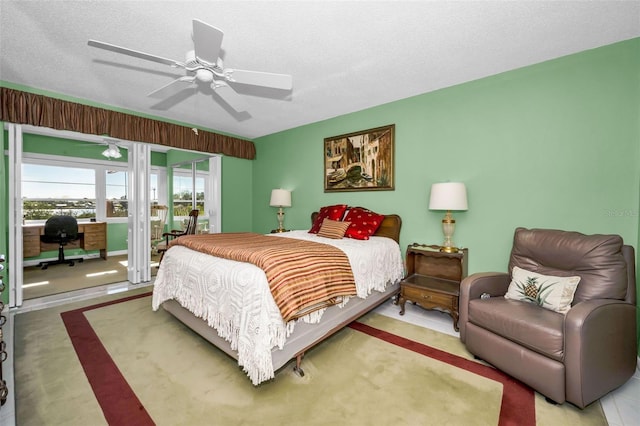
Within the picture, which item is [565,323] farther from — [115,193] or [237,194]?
[115,193]

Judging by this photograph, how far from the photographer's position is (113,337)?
2.49 meters

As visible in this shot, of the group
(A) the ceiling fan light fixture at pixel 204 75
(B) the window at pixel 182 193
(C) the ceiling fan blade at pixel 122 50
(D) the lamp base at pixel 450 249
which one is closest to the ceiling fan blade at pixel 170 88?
(A) the ceiling fan light fixture at pixel 204 75

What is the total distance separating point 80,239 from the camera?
5.59m

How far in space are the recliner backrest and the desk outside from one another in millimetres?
7186

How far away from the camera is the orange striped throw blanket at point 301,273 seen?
1819mm

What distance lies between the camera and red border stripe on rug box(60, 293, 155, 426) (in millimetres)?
1567

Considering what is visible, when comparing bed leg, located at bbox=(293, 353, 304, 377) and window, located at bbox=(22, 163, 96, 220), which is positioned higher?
window, located at bbox=(22, 163, 96, 220)

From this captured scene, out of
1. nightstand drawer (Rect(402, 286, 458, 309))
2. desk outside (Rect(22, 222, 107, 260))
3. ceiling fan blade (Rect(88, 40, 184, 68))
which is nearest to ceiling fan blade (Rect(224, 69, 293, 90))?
ceiling fan blade (Rect(88, 40, 184, 68))

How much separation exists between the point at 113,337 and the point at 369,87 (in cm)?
375

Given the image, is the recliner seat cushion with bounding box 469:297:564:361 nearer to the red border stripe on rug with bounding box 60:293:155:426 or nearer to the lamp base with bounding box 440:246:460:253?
the lamp base with bounding box 440:246:460:253

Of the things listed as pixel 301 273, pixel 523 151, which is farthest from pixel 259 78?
pixel 523 151

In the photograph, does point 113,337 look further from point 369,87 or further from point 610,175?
point 610,175

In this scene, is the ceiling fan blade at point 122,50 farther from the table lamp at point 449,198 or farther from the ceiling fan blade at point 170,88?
the table lamp at point 449,198

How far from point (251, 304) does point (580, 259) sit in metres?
2.52
